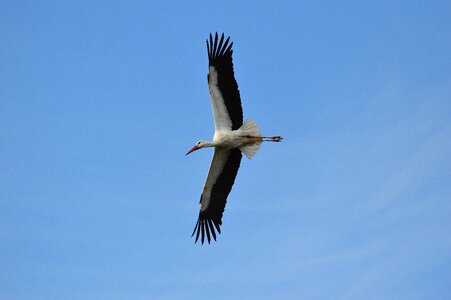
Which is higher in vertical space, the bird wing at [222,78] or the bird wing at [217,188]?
the bird wing at [222,78]

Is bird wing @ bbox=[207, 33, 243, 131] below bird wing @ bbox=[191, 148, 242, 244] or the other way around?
the other way around

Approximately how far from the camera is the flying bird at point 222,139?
1602 centimetres

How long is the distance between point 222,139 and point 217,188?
1.13 metres

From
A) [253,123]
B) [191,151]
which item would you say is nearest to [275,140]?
[253,123]

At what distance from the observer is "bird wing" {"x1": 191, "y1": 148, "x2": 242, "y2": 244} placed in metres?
16.9

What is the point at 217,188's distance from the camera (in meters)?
17.1

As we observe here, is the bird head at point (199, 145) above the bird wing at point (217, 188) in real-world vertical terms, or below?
above

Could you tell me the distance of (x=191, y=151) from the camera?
58.0 ft

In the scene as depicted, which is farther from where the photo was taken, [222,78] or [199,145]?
[199,145]

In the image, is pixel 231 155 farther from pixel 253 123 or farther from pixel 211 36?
pixel 211 36

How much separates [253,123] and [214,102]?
909 mm

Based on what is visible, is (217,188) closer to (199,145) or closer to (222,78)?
(199,145)

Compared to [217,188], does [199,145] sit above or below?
above

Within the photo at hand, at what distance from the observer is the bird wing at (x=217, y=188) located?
1692 centimetres
